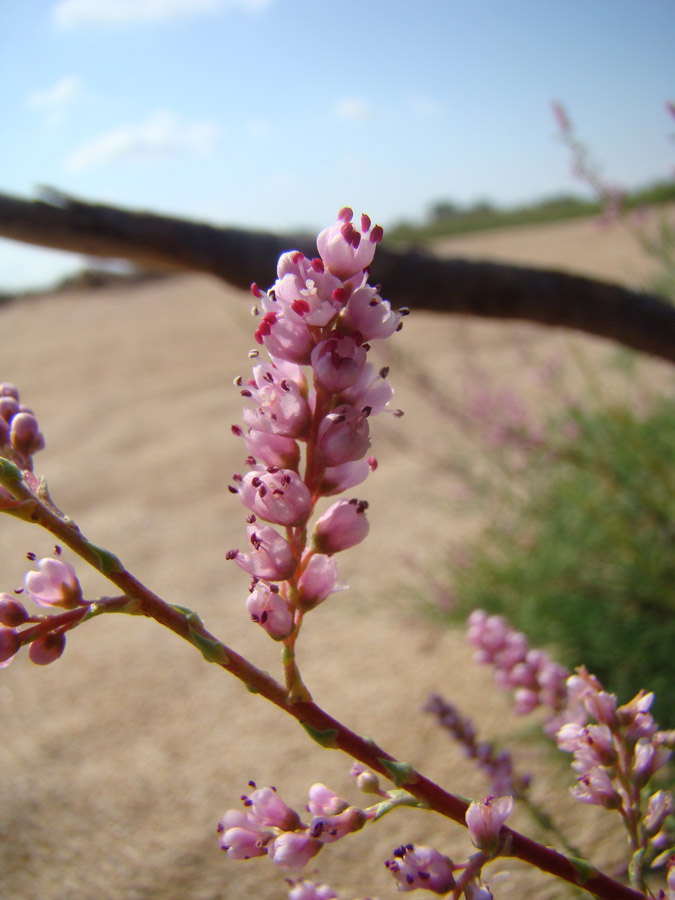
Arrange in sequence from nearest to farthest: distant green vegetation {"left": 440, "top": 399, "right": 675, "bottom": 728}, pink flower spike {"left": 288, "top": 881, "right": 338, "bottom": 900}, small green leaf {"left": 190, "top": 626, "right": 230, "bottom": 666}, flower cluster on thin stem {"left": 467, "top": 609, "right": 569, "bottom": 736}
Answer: small green leaf {"left": 190, "top": 626, "right": 230, "bottom": 666}
pink flower spike {"left": 288, "top": 881, "right": 338, "bottom": 900}
flower cluster on thin stem {"left": 467, "top": 609, "right": 569, "bottom": 736}
distant green vegetation {"left": 440, "top": 399, "right": 675, "bottom": 728}

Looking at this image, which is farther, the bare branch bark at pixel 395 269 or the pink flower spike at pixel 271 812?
the bare branch bark at pixel 395 269

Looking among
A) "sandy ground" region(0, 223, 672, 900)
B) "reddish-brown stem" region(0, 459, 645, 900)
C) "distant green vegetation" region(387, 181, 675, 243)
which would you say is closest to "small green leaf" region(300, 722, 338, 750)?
"reddish-brown stem" region(0, 459, 645, 900)

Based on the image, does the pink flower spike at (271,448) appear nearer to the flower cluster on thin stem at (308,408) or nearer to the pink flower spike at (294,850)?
the flower cluster on thin stem at (308,408)

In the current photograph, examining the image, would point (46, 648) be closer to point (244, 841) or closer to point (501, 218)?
point (244, 841)

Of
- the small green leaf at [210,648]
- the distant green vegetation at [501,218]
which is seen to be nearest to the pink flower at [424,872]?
the small green leaf at [210,648]

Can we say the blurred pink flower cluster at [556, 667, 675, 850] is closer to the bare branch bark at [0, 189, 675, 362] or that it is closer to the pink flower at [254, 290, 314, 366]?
the pink flower at [254, 290, 314, 366]

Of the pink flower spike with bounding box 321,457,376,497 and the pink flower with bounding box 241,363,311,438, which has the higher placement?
the pink flower with bounding box 241,363,311,438

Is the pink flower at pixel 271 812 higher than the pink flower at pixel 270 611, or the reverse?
the pink flower at pixel 270 611

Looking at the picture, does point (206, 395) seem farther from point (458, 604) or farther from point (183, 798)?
point (183, 798)
